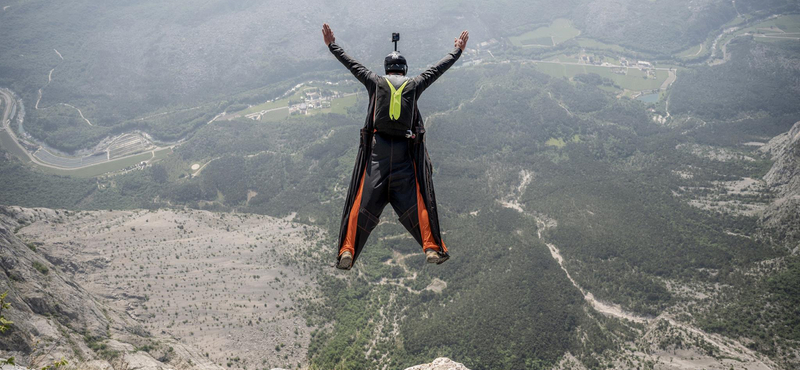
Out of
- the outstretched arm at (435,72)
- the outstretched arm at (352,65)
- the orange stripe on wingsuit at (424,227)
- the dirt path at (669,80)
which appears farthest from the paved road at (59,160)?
the dirt path at (669,80)

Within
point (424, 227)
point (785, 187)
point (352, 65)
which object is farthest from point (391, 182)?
point (785, 187)

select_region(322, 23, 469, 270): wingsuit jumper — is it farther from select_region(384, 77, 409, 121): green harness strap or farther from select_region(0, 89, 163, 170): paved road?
select_region(0, 89, 163, 170): paved road

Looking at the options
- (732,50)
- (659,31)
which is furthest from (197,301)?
(659,31)

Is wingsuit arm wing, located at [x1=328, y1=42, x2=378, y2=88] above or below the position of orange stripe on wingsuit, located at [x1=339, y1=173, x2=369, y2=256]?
above

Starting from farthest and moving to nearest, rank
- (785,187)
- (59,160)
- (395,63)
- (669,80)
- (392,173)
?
1. (669,80)
2. (59,160)
3. (785,187)
4. (395,63)
5. (392,173)

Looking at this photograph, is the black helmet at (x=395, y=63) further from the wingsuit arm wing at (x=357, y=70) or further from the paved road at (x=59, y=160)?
the paved road at (x=59, y=160)

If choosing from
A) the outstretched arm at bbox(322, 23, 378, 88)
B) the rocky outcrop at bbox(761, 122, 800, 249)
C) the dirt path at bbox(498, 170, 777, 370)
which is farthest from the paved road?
Result: the rocky outcrop at bbox(761, 122, 800, 249)

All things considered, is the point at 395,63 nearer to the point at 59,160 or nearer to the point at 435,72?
the point at 435,72
